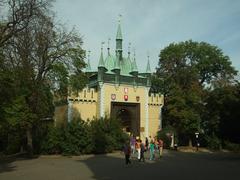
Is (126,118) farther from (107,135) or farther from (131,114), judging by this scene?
(107,135)

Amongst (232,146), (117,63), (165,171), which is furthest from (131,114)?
(165,171)

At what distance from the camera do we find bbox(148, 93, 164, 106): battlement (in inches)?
2247

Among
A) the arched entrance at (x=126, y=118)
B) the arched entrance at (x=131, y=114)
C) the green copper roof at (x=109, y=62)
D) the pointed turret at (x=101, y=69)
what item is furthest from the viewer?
the green copper roof at (x=109, y=62)

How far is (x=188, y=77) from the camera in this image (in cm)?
5566

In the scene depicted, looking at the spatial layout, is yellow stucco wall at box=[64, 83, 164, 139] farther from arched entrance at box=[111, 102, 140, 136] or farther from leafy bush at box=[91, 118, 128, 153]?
leafy bush at box=[91, 118, 128, 153]

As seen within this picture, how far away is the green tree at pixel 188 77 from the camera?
169ft

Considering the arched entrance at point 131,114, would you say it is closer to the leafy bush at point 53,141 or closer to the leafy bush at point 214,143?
the leafy bush at point 214,143

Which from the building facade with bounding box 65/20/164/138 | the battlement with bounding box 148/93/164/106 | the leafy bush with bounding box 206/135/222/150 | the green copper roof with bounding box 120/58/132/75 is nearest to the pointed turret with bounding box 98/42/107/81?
Answer: the building facade with bounding box 65/20/164/138

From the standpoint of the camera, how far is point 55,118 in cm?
5503

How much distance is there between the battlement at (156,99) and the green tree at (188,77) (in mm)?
819

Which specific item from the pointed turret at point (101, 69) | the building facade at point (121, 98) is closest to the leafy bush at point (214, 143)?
the building facade at point (121, 98)

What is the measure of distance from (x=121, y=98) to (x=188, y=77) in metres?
9.38

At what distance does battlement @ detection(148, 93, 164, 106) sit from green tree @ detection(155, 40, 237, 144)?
2.69 ft

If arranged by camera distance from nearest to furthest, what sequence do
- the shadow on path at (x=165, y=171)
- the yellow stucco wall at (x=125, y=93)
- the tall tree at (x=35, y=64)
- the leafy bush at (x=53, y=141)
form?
1. the shadow on path at (x=165, y=171)
2. the tall tree at (x=35, y=64)
3. the leafy bush at (x=53, y=141)
4. the yellow stucco wall at (x=125, y=93)
